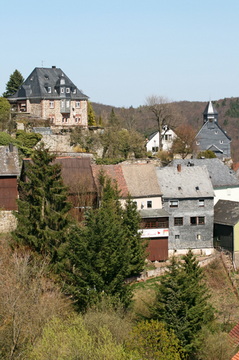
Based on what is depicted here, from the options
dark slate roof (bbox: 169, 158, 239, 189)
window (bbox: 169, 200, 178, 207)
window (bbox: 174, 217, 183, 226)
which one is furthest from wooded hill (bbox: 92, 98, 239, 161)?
window (bbox: 174, 217, 183, 226)

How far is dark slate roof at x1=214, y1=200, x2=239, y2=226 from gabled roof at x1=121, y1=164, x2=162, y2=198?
4.97m

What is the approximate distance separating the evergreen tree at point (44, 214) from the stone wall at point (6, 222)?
4.58 meters

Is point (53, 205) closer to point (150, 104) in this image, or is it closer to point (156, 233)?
point (156, 233)

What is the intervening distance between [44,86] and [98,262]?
33.9m

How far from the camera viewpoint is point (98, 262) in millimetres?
29641

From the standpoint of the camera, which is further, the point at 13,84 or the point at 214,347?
A: the point at 13,84

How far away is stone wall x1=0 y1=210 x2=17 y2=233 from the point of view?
37906 millimetres

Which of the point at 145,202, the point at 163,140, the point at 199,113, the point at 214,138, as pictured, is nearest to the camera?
the point at 145,202

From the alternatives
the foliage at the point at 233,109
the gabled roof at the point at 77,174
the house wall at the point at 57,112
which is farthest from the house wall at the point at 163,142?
the foliage at the point at 233,109

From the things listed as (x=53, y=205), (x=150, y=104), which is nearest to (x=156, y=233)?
(x=53, y=205)

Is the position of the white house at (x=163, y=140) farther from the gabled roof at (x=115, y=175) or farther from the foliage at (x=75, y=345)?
the foliage at (x=75, y=345)

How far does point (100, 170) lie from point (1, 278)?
1719 centimetres

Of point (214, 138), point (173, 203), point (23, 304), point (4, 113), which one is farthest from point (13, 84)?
point (23, 304)

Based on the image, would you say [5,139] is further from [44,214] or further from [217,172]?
[44,214]
